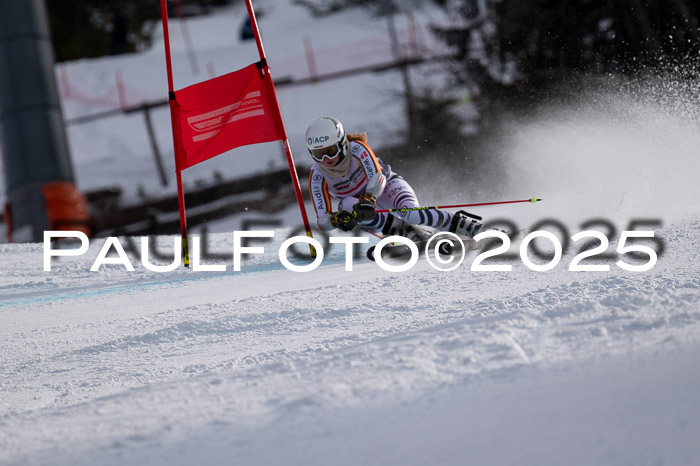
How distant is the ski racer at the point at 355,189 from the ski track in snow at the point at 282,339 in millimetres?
562

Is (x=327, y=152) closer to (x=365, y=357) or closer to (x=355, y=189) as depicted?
(x=355, y=189)

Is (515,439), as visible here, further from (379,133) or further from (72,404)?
(379,133)

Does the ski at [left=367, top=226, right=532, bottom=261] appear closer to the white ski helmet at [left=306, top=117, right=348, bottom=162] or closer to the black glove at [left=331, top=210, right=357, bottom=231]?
the black glove at [left=331, top=210, right=357, bottom=231]

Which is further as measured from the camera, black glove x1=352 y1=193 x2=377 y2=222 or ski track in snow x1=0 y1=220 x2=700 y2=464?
black glove x1=352 y1=193 x2=377 y2=222

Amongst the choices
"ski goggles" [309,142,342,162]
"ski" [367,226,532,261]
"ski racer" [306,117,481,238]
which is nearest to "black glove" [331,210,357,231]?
"ski racer" [306,117,481,238]

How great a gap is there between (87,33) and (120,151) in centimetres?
489

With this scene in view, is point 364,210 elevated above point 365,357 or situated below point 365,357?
above

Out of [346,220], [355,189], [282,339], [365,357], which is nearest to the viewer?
[365,357]

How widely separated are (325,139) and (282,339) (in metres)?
2.70

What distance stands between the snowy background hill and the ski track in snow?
0.01m

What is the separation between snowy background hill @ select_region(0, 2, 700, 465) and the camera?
2.48 metres

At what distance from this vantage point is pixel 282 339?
430 cm

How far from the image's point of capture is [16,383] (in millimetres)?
4109

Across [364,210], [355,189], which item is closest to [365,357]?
[364,210]
